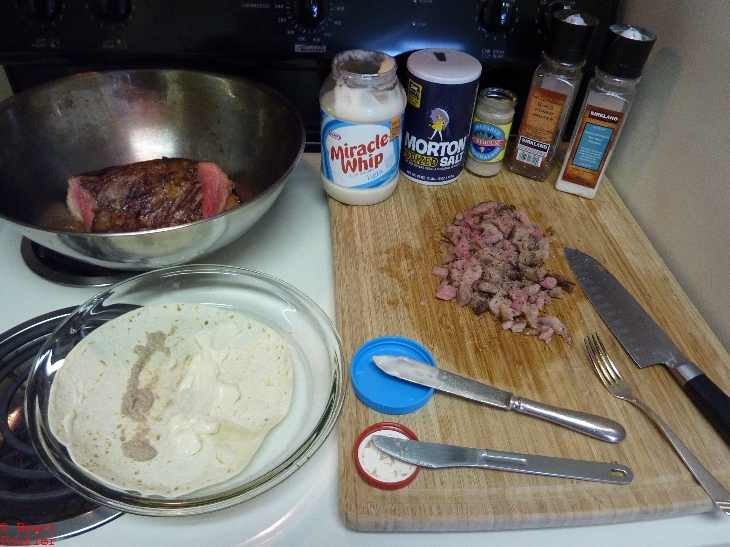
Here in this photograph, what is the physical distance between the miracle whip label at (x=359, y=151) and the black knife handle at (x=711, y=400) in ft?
1.77

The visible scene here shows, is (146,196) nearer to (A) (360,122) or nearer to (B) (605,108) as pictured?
(A) (360,122)

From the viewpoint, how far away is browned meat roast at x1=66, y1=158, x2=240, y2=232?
2.67 feet

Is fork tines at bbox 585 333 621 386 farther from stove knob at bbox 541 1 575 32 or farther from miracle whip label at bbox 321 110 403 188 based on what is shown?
stove knob at bbox 541 1 575 32

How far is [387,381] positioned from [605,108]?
0.59 metres

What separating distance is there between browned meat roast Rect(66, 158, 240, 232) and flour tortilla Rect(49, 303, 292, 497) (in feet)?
0.64

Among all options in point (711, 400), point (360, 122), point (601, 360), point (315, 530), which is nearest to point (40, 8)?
point (360, 122)

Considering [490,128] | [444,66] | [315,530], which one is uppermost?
[444,66]

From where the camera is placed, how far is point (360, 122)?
809 millimetres

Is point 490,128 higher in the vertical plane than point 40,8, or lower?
lower

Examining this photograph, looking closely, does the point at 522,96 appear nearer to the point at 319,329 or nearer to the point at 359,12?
the point at 359,12

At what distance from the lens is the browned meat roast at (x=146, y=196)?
2.67 feet

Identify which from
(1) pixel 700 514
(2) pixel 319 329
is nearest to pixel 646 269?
(1) pixel 700 514

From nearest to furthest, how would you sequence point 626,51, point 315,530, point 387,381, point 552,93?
point 315,530 < point 387,381 < point 626,51 < point 552,93

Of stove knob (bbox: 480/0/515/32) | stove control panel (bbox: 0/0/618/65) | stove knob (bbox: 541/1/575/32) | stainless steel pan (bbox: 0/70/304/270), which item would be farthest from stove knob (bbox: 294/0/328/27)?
stove knob (bbox: 541/1/575/32)
